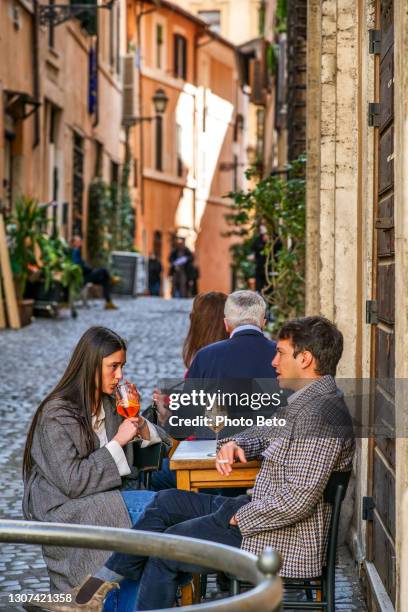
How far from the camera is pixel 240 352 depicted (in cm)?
554

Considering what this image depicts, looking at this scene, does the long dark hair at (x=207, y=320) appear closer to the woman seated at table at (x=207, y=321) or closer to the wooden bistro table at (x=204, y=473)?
the woman seated at table at (x=207, y=321)

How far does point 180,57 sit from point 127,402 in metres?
39.5

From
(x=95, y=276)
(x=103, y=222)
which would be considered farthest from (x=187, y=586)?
(x=103, y=222)

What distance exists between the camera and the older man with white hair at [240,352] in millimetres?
5492

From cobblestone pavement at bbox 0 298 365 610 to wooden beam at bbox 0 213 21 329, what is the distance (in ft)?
0.71

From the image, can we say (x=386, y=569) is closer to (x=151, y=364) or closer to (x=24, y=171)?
(x=151, y=364)

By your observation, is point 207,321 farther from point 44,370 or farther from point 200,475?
point 44,370

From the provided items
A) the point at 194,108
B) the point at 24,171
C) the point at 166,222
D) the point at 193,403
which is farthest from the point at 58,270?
the point at 194,108

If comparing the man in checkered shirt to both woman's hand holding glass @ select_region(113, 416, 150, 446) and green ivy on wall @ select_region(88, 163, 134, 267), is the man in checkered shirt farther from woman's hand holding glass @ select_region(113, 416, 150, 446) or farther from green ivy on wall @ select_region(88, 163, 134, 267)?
green ivy on wall @ select_region(88, 163, 134, 267)

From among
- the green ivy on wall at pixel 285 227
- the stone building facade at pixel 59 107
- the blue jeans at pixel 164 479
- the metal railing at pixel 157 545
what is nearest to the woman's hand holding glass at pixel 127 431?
the blue jeans at pixel 164 479

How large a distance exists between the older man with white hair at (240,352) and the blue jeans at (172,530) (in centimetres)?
99

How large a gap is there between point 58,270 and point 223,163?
2914 centimetres

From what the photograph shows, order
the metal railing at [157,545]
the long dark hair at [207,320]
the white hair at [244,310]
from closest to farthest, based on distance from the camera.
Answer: the metal railing at [157,545] → the white hair at [244,310] → the long dark hair at [207,320]

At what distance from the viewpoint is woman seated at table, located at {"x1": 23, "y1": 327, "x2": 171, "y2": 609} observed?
15.0 ft
